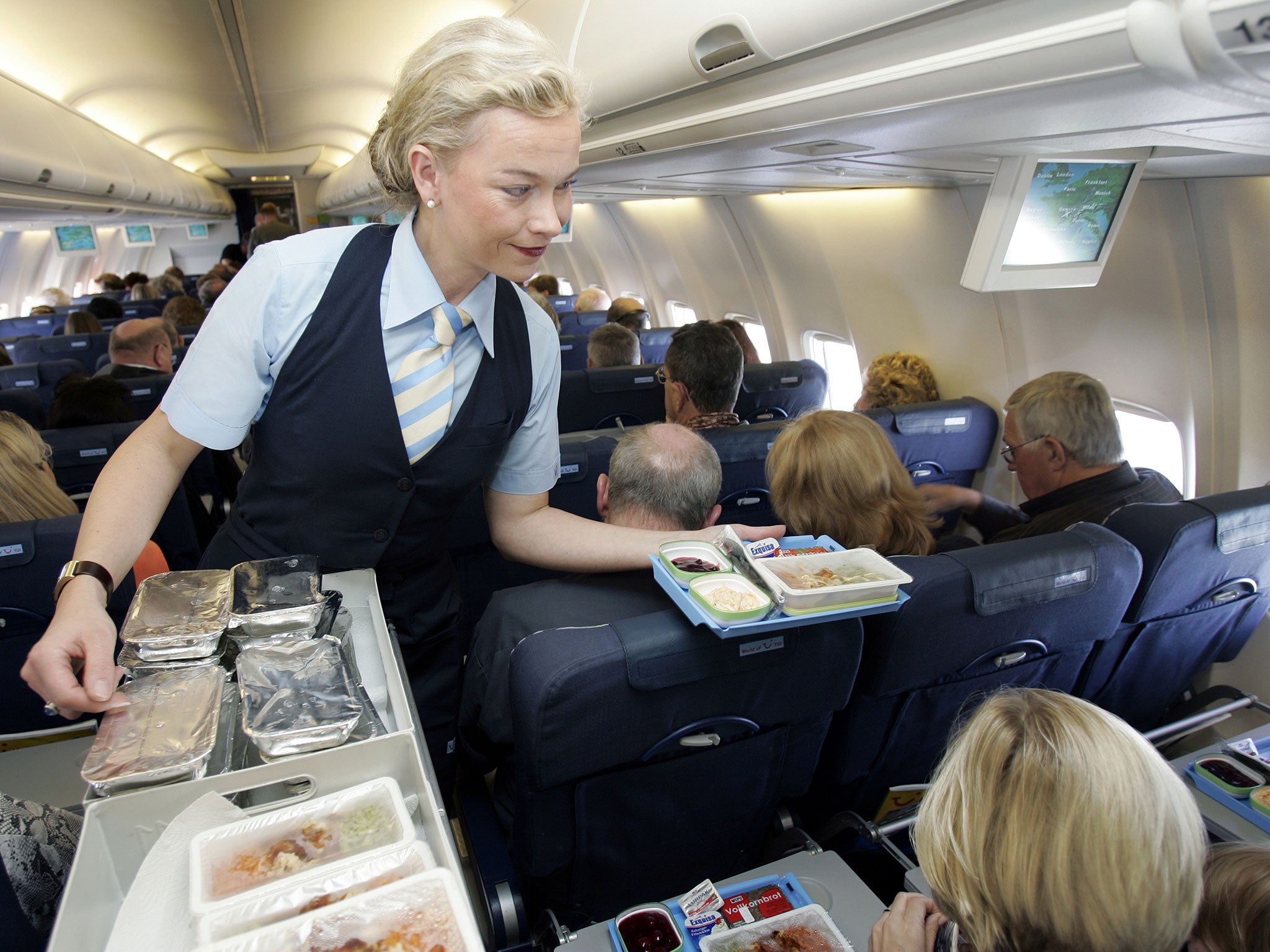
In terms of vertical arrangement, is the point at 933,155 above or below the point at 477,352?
A: above

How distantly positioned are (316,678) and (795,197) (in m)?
6.14

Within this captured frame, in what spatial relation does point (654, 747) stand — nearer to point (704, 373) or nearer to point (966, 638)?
point (966, 638)

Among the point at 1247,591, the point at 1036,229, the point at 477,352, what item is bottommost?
the point at 1247,591

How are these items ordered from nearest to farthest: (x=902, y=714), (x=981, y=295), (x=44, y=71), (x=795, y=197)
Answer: (x=902, y=714) < (x=981, y=295) < (x=44, y=71) < (x=795, y=197)

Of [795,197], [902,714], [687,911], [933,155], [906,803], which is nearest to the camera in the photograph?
[687,911]

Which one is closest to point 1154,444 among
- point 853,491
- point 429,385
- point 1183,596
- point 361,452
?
point 1183,596

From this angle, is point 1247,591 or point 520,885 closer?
point 520,885

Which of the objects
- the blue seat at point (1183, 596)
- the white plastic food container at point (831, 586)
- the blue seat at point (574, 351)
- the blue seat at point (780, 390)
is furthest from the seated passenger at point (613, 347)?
the white plastic food container at point (831, 586)

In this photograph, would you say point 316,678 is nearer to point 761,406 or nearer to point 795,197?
point 761,406

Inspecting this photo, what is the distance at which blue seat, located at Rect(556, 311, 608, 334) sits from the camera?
337 inches

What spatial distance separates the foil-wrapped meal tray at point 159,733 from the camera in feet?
3.00

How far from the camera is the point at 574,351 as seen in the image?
6.79 m

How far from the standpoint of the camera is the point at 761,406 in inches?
206

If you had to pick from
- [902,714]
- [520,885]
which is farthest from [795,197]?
[520,885]
